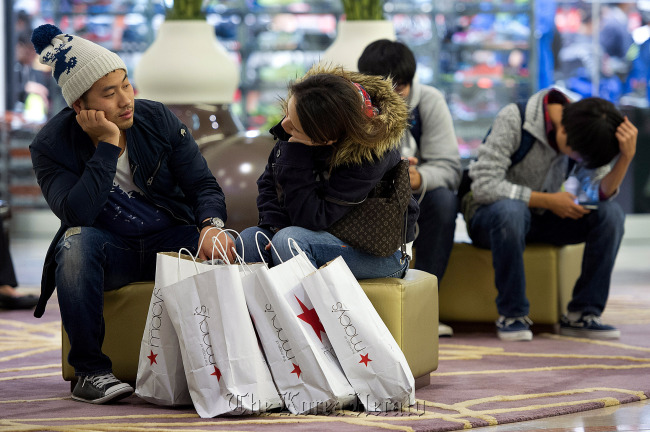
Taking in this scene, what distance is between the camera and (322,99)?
2389mm

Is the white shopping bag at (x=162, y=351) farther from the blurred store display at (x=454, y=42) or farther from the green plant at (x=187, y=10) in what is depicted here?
the blurred store display at (x=454, y=42)

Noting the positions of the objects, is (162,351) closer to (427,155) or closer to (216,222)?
(216,222)

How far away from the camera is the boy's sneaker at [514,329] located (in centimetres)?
348

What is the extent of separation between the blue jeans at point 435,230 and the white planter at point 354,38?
1.04 meters

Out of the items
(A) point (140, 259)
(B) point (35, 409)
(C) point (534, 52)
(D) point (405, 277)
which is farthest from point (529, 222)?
(C) point (534, 52)

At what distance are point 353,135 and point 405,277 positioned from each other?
1.46 feet

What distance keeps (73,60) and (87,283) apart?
582 mm

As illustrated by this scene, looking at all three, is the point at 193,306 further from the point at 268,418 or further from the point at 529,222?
the point at 529,222

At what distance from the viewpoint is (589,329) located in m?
3.54

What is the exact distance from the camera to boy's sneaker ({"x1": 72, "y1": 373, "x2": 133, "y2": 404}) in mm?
2406

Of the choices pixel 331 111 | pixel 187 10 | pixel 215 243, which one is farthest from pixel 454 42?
pixel 215 243

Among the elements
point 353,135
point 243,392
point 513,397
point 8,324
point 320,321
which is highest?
point 353,135

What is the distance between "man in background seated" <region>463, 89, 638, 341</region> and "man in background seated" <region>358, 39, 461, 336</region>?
120 mm
